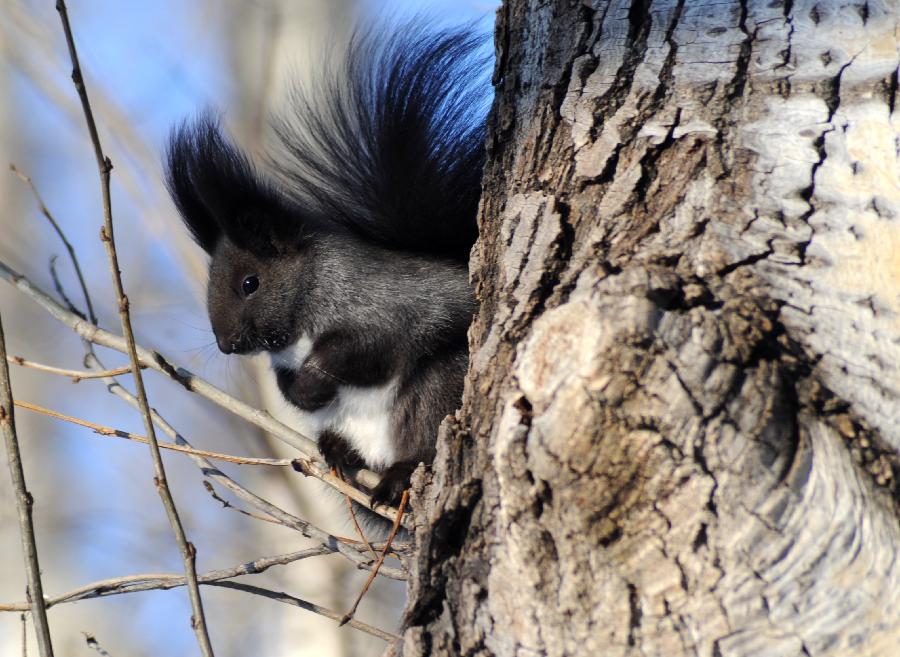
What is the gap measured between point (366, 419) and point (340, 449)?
0.34ft

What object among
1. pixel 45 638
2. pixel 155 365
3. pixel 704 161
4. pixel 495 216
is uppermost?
pixel 704 161

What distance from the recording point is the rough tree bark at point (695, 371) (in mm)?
895

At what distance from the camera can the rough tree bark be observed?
0.89 metres

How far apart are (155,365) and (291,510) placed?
8.83 ft

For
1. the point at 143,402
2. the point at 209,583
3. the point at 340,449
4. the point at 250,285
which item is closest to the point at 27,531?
the point at 143,402

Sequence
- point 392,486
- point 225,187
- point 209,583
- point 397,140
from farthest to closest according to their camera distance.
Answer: point 225,187, point 397,140, point 392,486, point 209,583

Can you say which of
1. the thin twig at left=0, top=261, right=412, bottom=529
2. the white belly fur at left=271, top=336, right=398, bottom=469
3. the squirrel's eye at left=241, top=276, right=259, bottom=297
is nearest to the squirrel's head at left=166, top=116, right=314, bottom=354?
the squirrel's eye at left=241, top=276, right=259, bottom=297

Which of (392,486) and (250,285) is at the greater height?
(250,285)

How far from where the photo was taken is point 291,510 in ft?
14.2

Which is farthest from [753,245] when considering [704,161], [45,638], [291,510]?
[291,510]

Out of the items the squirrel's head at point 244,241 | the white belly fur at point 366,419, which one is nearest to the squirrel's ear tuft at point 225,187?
the squirrel's head at point 244,241

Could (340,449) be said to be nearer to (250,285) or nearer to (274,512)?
(250,285)

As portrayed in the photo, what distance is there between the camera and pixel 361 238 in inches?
102

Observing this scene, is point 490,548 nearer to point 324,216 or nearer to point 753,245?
point 753,245
